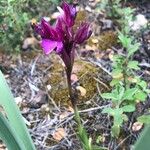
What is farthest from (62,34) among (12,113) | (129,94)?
(129,94)

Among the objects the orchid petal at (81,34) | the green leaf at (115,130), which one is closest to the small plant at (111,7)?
the green leaf at (115,130)

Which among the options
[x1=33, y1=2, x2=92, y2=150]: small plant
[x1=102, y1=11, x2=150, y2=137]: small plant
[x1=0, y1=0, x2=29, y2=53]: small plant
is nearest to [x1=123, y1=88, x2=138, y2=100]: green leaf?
[x1=102, y1=11, x2=150, y2=137]: small plant

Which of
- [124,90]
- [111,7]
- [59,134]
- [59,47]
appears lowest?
[59,134]

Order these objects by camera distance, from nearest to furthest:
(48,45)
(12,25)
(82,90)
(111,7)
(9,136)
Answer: (9,136), (48,45), (82,90), (12,25), (111,7)

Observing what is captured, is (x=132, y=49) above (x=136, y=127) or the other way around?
above

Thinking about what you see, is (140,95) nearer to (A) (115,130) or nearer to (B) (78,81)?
(A) (115,130)

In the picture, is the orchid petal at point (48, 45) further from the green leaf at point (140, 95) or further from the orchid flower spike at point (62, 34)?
the green leaf at point (140, 95)

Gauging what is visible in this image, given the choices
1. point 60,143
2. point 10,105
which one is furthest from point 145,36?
point 10,105
